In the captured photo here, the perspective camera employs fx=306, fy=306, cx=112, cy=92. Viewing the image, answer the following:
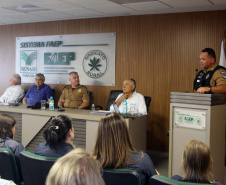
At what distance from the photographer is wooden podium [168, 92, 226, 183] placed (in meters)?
3.23

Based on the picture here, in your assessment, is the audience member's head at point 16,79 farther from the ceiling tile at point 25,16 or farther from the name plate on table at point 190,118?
the name plate on table at point 190,118

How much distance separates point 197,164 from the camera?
1.95 metres

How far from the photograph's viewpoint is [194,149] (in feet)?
6.50

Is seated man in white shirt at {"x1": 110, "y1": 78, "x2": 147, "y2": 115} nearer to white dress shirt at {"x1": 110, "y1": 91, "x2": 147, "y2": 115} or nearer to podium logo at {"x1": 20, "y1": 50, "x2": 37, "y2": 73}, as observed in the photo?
white dress shirt at {"x1": 110, "y1": 91, "x2": 147, "y2": 115}

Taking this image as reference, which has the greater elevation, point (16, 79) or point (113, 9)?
point (113, 9)

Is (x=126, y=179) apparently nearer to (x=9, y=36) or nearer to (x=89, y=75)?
(x=89, y=75)

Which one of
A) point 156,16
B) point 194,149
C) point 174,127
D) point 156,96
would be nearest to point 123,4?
point 156,16

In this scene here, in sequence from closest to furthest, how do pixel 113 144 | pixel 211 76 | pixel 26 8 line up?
pixel 113 144, pixel 211 76, pixel 26 8

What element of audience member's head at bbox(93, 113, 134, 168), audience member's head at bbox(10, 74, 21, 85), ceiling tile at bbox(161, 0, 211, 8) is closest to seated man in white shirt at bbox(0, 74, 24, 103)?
audience member's head at bbox(10, 74, 21, 85)

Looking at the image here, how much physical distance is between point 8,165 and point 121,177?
1.02 meters

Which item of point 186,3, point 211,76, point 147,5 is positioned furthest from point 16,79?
point 211,76

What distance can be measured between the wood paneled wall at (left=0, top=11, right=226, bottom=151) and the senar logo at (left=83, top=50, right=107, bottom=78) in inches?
11.5

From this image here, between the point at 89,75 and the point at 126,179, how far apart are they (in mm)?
4779

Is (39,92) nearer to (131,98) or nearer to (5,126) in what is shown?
(131,98)
